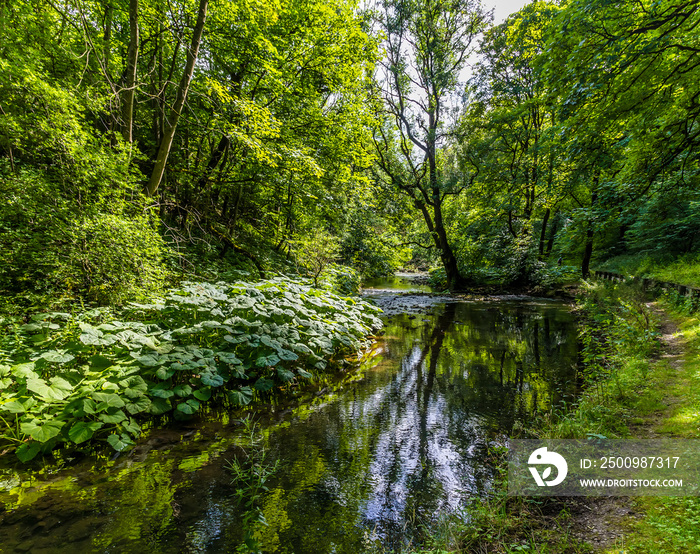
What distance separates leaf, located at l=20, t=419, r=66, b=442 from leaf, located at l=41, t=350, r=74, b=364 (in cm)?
55

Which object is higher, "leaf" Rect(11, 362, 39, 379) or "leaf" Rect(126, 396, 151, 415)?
"leaf" Rect(11, 362, 39, 379)

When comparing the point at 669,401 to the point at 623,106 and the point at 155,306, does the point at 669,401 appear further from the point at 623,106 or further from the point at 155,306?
the point at 155,306

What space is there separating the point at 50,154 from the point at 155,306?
9.71ft

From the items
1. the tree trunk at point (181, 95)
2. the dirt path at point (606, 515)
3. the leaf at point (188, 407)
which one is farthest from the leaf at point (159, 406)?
the tree trunk at point (181, 95)

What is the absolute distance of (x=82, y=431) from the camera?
2742mm

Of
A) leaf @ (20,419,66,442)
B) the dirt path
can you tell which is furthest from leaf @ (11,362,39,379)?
the dirt path

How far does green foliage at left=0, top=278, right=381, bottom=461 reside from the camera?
9.15 feet

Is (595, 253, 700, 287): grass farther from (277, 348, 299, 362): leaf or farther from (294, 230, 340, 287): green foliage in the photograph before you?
(277, 348, 299, 362): leaf

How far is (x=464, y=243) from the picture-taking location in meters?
19.0

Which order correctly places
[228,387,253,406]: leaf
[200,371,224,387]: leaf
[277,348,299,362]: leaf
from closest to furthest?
[200,371,224,387]: leaf → [228,387,253,406]: leaf → [277,348,299,362]: leaf

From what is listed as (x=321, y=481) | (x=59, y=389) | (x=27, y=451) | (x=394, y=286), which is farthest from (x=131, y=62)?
(x=394, y=286)

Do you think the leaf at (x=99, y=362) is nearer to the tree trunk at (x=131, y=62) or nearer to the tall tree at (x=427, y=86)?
the tree trunk at (x=131, y=62)

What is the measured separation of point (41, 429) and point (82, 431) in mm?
288

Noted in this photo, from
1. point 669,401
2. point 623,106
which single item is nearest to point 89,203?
point 669,401
